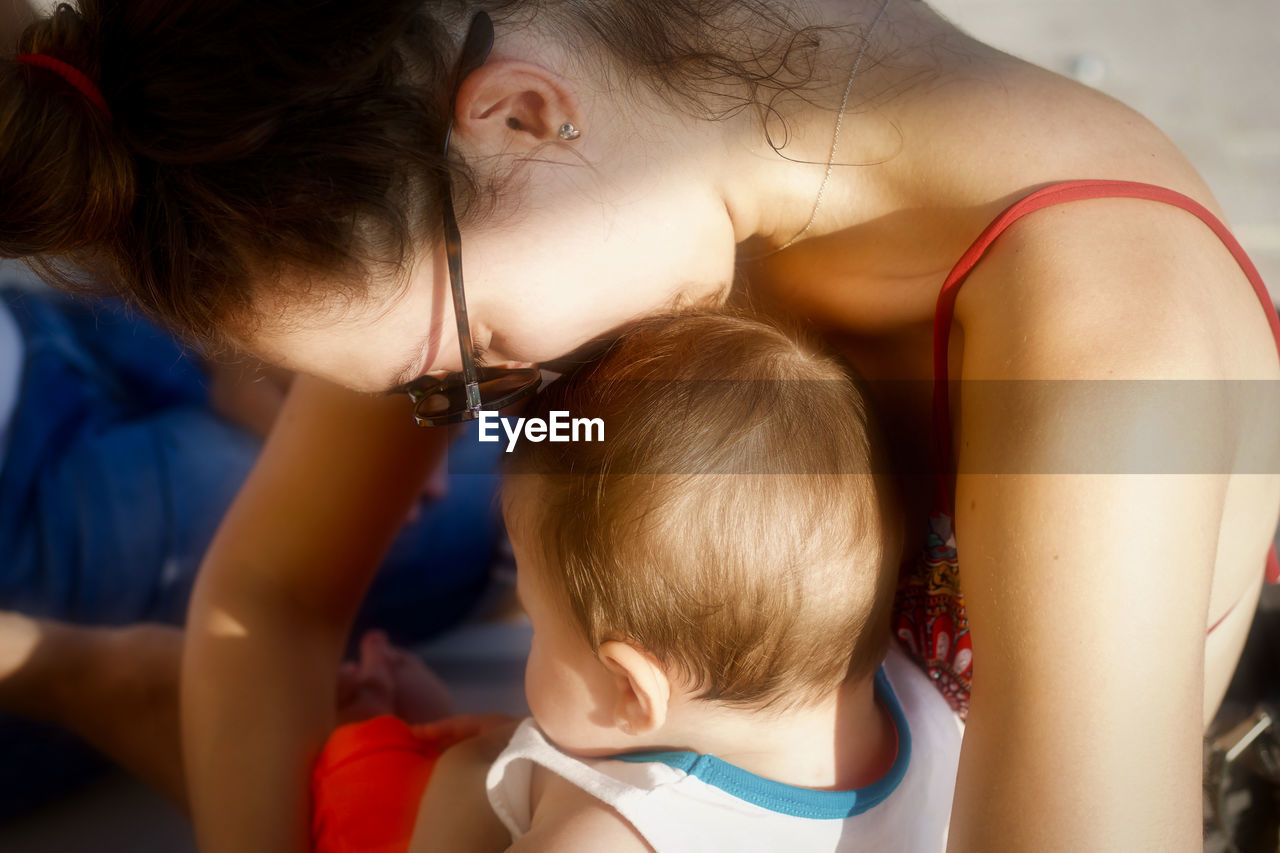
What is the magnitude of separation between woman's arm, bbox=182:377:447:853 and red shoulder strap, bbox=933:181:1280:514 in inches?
26.4

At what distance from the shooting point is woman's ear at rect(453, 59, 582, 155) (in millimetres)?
700

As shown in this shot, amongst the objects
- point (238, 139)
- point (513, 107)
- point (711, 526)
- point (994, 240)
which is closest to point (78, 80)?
point (238, 139)

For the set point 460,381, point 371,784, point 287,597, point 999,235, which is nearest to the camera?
point 999,235

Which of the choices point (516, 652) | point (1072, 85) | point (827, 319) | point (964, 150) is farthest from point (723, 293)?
point (516, 652)

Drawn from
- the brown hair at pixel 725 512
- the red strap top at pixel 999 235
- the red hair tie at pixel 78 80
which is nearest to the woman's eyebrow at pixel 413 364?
the brown hair at pixel 725 512

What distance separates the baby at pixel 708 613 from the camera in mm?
784

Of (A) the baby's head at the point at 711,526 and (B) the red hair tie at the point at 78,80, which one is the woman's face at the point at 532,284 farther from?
(B) the red hair tie at the point at 78,80

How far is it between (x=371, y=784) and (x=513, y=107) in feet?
2.47

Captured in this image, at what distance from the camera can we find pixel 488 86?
0.70m

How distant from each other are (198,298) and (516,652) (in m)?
0.89

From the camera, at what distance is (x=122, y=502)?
1.35 meters

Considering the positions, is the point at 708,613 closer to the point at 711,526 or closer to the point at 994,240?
the point at 711,526

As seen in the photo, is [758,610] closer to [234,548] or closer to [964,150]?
[964,150]

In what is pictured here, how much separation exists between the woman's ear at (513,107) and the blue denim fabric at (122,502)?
1.91ft
